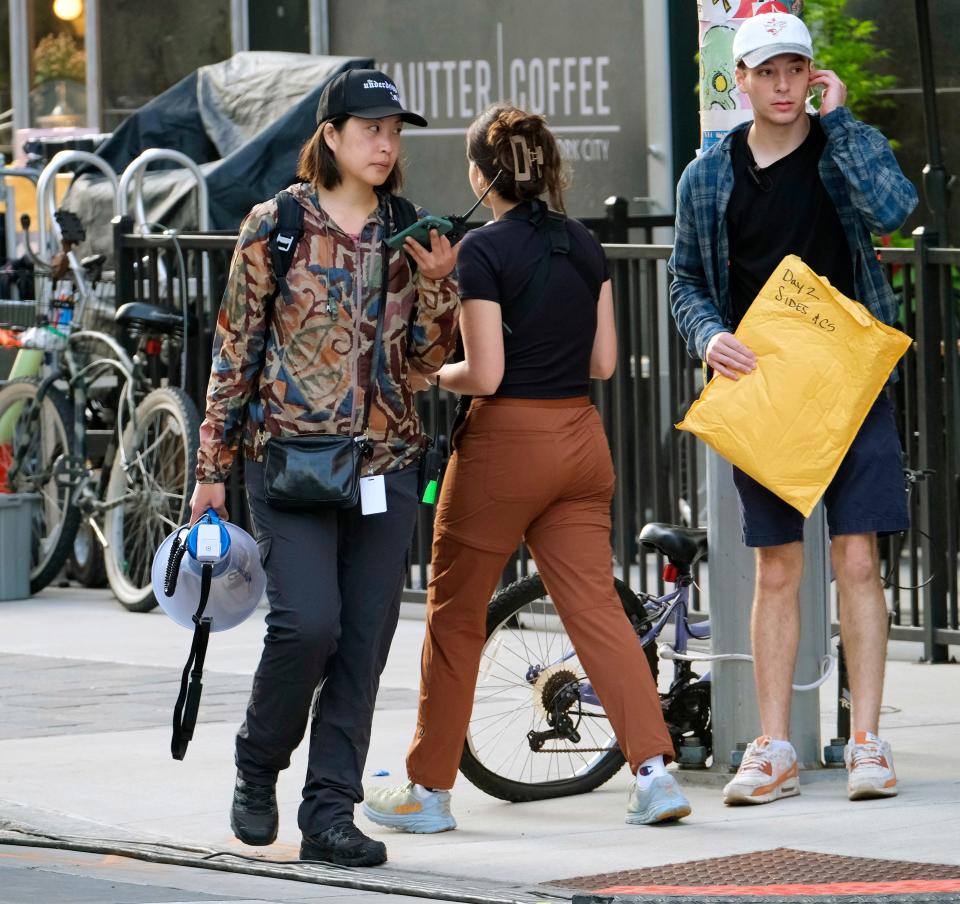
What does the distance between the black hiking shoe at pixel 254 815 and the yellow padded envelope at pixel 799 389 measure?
1.51 meters

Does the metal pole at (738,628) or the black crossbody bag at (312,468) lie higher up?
the black crossbody bag at (312,468)

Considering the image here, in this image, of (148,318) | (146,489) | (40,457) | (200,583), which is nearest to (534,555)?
(200,583)

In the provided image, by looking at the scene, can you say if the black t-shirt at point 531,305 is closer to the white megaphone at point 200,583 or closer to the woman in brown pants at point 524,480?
the woman in brown pants at point 524,480

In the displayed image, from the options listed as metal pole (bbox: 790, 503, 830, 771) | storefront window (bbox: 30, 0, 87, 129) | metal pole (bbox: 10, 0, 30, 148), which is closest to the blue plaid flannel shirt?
metal pole (bbox: 790, 503, 830, 771)

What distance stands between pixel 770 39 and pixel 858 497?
4.18 ft

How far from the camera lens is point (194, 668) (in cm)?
588

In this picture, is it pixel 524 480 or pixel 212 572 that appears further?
pixel 524 480

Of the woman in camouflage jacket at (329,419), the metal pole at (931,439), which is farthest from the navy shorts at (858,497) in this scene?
the metal pole at (931,439)

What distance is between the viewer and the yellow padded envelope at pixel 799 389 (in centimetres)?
629

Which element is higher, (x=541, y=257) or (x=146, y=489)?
(x=541, y=257)

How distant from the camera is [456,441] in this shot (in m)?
6.31

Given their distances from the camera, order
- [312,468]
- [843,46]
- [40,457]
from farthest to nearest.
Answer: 1. [843,46]
2. [40,457]
3. [312,468]

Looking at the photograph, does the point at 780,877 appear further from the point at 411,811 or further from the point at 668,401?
the point at 668,401

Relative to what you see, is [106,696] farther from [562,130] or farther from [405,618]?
[562,130]
